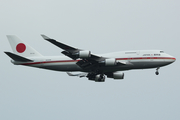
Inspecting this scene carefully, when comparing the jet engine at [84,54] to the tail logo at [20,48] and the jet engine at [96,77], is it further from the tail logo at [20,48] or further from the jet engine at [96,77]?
the tail logo at [20,48]

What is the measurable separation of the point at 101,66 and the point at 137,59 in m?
5.74

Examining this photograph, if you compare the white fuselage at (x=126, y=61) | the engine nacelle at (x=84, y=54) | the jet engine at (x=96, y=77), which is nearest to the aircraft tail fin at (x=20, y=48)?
the white fuselage at (x=126, y=61)

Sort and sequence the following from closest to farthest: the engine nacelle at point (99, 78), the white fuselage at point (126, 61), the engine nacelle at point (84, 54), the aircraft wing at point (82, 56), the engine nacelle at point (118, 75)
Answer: the aircraft wing at point (82, 56), the engine nacelle at point (84, 54), the white fuselage at point (126, 61), the engine nacelle at point (99, 78), the engine nacelle at point (118, 75)

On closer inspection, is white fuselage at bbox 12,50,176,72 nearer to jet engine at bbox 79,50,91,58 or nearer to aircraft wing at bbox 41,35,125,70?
aircraft wing at bbox 41,35,125,70

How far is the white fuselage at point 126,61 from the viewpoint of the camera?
48.8 metres

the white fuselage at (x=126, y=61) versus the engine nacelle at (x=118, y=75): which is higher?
the white fuselage at (x=126, y=61)

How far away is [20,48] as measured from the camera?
54.2 meters

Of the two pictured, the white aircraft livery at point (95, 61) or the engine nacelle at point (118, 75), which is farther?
the engine nacelle at point (118, 75)

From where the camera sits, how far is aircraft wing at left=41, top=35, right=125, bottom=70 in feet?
147

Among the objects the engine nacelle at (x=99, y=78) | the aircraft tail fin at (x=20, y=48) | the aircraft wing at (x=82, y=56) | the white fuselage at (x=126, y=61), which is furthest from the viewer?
the aircraft tail fin at (x=20, y=48)

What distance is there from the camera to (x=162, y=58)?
49.6 metres

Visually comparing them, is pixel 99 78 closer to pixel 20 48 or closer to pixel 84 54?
pixel 84 54

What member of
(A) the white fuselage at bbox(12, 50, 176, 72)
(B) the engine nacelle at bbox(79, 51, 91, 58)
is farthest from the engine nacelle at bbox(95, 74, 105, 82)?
(B) the engine nacelle at bbox(79, 51, 91, 58)

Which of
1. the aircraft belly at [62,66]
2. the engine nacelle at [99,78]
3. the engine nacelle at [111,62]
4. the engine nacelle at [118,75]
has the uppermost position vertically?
the engine nacelle at [111,62]
